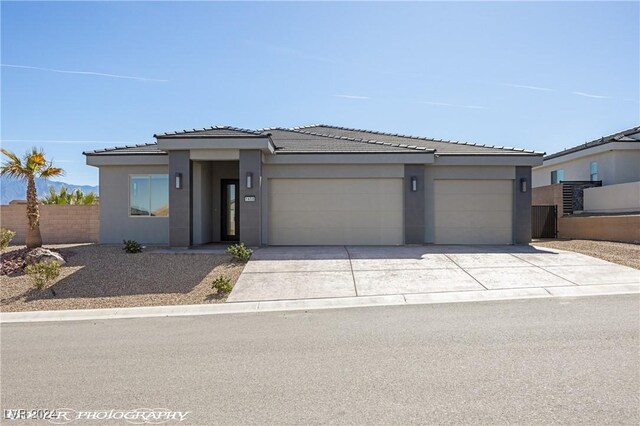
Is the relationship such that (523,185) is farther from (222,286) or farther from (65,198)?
(65,198)

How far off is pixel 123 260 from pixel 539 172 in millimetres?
25004

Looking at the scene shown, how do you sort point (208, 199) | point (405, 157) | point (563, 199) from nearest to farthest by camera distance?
1. point (405, 157)
2. point (208, 199)
3. point (563, 199)

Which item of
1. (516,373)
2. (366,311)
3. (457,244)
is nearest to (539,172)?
(457,244)

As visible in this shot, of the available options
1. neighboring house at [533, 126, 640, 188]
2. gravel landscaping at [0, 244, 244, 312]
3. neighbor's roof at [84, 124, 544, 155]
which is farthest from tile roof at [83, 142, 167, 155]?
neighboring house at [533, 126, 640, 188]

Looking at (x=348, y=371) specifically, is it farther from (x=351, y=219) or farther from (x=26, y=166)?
(x=26, y=166)

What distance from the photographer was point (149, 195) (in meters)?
15.0

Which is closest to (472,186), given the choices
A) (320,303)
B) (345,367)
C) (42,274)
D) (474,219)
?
(474,219)

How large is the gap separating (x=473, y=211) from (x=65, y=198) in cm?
1756

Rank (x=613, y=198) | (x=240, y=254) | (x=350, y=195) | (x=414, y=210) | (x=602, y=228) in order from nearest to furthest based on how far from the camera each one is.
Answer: (x=240, y=254), (x=414, y=210), (x=350, y=195), (x=602, y=228), (x=613, y=198)

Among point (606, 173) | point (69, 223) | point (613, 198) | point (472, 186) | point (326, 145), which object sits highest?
point (326, 145)

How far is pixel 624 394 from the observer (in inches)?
151

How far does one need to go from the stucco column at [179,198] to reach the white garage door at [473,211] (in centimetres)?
882

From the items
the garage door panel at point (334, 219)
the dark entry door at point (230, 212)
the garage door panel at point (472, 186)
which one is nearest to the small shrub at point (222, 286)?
the garage door panel at point (334, 219)

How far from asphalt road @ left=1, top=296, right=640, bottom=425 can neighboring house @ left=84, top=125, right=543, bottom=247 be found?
25.5ft
